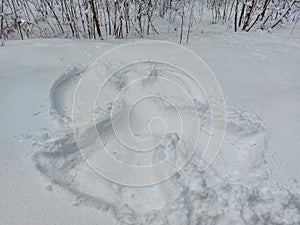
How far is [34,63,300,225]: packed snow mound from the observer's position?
1.29 meters

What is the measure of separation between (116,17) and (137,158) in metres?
2.39

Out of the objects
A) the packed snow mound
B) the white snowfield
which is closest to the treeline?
the white snowfield

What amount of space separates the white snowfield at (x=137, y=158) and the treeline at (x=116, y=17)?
1.11m

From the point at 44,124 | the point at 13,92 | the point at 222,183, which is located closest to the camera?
the point at 222,183

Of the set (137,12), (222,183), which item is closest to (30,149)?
(222,183)

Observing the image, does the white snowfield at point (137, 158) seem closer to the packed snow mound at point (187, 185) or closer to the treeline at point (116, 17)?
the packed snow mound at point (187, 185)

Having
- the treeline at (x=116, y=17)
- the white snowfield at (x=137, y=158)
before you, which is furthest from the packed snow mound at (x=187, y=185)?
the treeline at (x=116, y=17)

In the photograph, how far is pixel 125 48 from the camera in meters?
2.69

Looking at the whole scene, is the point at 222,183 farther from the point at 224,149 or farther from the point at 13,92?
the point at 13,92

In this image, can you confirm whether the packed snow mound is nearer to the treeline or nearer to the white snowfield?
the white snowfield

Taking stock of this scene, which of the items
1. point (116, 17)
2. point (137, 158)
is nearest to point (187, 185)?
point (137, 158)

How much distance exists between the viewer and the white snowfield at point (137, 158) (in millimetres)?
1271

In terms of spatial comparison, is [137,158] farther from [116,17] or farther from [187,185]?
[116,17]

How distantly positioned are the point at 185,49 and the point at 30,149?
5.87ft
